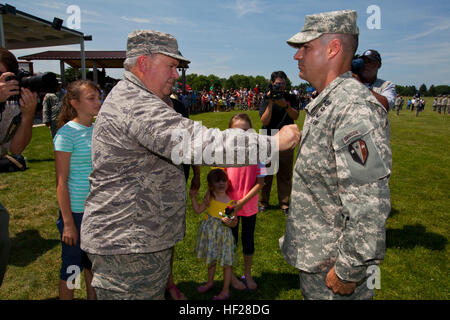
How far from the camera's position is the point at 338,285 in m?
1.72

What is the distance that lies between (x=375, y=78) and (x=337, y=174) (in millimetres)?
3780

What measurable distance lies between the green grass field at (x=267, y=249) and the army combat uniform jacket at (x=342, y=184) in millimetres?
1937

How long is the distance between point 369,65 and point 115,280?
→ 441cm

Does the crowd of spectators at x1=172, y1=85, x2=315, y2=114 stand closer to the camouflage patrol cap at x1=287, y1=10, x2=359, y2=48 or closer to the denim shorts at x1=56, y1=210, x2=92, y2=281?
the denim shorts at x1=56, y1=210, x2=92, y2=281

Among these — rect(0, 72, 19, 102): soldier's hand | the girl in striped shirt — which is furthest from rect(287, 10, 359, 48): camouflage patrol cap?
rect(0, 72, 19, 102): soldier's hand

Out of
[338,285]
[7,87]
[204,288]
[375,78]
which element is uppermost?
[375,78]

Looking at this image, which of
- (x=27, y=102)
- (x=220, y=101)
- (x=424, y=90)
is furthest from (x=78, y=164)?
(x=424, y=90)

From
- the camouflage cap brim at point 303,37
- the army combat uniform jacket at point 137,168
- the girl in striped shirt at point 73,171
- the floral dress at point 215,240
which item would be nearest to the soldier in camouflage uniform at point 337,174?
the camouflage cap brim at point 303,37

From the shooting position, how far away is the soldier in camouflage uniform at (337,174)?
5.11 feet

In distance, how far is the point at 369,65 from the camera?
4.44m

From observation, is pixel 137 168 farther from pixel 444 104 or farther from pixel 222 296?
pixel 444 104
